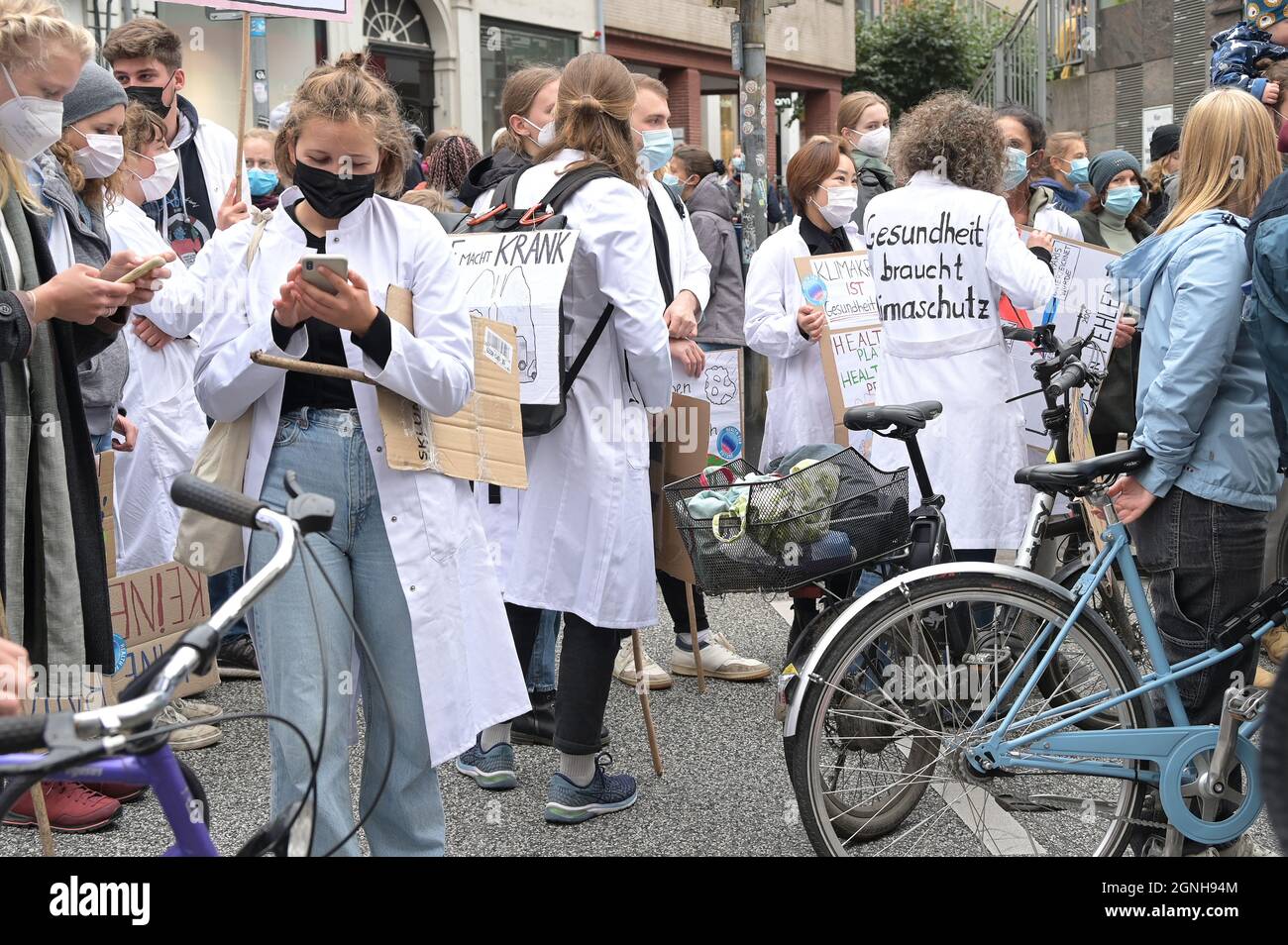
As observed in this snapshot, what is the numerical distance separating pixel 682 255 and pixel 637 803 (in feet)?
6.48

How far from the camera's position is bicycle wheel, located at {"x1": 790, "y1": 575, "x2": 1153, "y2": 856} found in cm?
362

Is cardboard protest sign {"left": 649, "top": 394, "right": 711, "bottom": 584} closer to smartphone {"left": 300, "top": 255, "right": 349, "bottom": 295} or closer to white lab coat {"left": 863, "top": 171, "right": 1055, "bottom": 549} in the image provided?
white lab coat {"left": 863, "top": 171, "right": 1055, "bottom": 549}

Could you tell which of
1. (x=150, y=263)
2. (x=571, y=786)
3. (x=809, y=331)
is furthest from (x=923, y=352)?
(x=150, y=263)

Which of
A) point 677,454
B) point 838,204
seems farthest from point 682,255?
point 838,204

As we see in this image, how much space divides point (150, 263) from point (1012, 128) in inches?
193

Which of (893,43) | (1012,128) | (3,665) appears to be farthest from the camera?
(893,43)

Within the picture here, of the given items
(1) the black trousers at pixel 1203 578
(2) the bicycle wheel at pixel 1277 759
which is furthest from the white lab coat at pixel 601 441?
(2) the bicycle wheel at pixel 1277 759

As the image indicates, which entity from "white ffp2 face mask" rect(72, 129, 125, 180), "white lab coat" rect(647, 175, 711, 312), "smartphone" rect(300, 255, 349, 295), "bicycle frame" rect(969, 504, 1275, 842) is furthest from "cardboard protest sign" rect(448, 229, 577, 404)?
"bicycle frame" rect(969, 504, 1275, 842)

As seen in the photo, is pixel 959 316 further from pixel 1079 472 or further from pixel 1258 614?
pixel 1258 614

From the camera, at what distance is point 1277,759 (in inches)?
46.2

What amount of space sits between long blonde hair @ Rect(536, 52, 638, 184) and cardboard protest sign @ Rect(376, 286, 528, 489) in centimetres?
85

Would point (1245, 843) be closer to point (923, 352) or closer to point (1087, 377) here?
point (1087, 377)

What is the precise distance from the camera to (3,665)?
2.13 meters

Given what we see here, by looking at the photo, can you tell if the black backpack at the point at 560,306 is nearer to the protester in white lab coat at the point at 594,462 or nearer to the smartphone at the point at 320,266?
the protester in white lab coat at the point at 594,462
